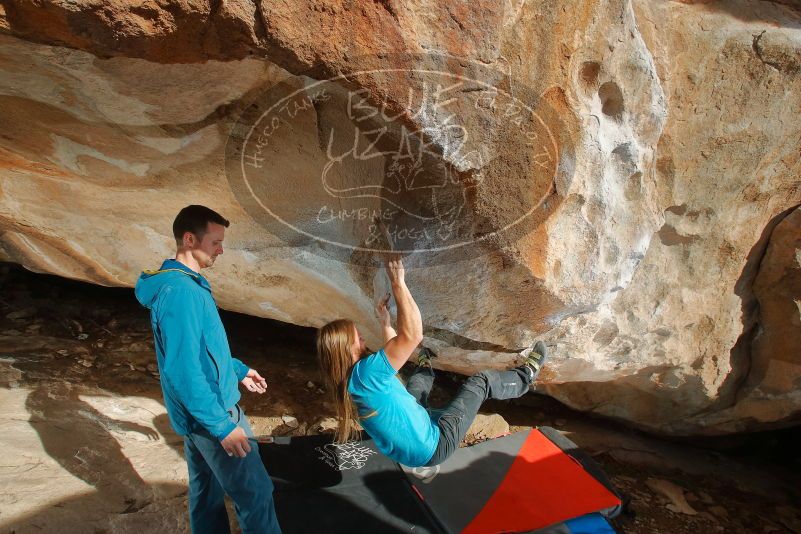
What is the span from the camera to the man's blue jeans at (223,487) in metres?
1.41


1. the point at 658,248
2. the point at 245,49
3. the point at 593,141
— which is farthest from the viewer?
the point at 658,248

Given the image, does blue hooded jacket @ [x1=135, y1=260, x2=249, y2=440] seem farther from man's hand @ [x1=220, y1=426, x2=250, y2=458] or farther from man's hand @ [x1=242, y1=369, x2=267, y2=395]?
man's hand @ [x1=242, y1=369, x2=267, y2=395]

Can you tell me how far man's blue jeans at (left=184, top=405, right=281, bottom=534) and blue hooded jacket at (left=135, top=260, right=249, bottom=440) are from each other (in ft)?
0.30

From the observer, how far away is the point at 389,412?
1.61 m

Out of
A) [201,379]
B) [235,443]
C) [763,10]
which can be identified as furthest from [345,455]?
[763,10]

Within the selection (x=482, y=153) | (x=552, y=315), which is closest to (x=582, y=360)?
(x=552, y=315)

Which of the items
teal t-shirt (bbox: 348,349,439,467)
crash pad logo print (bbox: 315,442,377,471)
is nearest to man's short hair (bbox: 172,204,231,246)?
teal t-shirt (bbox: 348,349,439,467)

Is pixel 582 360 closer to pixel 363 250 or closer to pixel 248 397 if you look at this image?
pixel 363 250

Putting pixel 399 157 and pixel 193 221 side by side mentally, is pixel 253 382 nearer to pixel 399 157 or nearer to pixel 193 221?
pixel 193 221

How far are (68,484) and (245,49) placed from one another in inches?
69.8

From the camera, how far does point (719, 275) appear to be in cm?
234

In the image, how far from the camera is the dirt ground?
1854 mm

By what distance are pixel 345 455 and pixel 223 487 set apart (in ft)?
3.18

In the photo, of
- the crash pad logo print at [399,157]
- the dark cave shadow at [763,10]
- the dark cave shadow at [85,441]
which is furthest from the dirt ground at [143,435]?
the dark cave shadow at [763,10]
